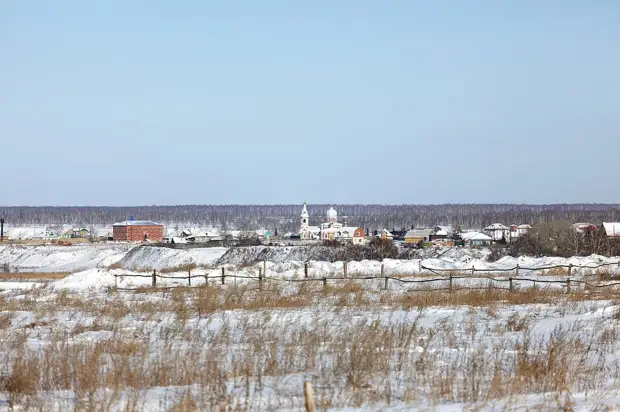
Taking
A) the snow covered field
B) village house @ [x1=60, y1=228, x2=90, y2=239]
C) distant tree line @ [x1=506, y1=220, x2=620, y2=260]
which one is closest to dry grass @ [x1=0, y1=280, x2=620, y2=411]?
the snow covered field

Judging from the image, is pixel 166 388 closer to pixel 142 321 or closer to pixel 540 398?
pixel 540 398

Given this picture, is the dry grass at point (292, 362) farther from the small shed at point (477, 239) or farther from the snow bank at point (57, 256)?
the small shed at point (477, 239)

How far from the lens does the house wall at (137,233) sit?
137375mm

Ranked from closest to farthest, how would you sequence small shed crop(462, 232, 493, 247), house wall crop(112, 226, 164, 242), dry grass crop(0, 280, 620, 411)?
dry grass crop(0, 280, 620, 411) → small shed crop(462, 232, 493, 247) → house wall crop(112, 226, 164, 242)

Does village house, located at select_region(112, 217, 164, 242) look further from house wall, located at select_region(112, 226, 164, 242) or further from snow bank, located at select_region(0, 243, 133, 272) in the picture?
snow bank, located at select_region(0, 243, 133, 272)

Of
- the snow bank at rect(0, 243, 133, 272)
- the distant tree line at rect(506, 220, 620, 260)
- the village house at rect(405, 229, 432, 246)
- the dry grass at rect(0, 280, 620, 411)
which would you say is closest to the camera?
the dry grass at rect(0, 280, 620, 411)

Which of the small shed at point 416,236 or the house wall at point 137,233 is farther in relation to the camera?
the house wall at point 137,233

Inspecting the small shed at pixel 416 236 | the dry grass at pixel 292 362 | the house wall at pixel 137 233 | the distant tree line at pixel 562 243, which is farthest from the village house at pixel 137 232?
the dry grass at pixel 292 362

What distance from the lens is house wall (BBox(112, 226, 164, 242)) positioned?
13738 centimetres

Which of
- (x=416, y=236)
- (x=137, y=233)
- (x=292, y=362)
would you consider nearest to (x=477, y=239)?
(x=416, y=236)

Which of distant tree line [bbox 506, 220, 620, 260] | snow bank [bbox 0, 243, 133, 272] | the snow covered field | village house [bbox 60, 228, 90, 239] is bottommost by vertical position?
snow bank [bbox 0, 243, 133, 272]

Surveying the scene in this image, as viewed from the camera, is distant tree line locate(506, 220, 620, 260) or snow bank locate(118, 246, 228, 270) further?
snow bank locate(118, 246, 228, 270)

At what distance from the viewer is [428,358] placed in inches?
378

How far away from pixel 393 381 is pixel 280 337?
3.44m
